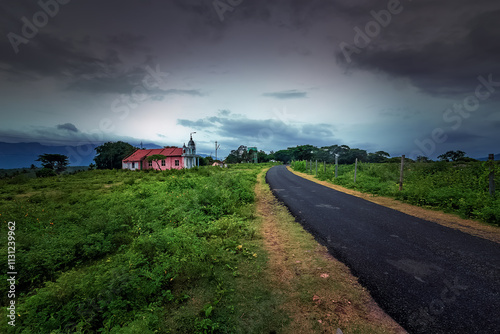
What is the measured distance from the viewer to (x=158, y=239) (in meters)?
4.50

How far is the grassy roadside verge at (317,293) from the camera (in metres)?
2.45

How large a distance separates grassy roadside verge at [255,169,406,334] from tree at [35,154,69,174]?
4373cm

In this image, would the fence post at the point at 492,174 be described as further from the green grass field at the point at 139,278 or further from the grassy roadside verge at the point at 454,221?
the green grass field at the point at 139,278

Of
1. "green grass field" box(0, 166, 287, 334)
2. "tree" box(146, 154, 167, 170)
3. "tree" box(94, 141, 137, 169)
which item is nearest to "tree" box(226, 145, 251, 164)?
"tree" box(94, 141, 137, 169)

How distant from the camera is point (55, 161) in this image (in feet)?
115

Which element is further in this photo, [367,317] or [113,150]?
[113,150]

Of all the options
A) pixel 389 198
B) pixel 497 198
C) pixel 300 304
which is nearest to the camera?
pixel 300 304

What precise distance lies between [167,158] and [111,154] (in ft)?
66.0

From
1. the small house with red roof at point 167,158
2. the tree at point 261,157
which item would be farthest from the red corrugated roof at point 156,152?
the tree at point 261,157

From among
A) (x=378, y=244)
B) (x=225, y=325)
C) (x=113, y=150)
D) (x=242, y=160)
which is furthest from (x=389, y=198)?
(x=242, y=160)

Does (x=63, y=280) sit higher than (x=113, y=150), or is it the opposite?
(x=113, y=150)

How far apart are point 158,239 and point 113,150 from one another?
2300 inches

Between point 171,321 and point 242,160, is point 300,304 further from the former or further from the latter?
point 242,160

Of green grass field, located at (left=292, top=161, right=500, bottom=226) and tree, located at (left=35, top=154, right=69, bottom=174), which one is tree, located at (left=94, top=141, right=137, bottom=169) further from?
green grass field, located at (left=292, top=161, right=500, bottom=226)
